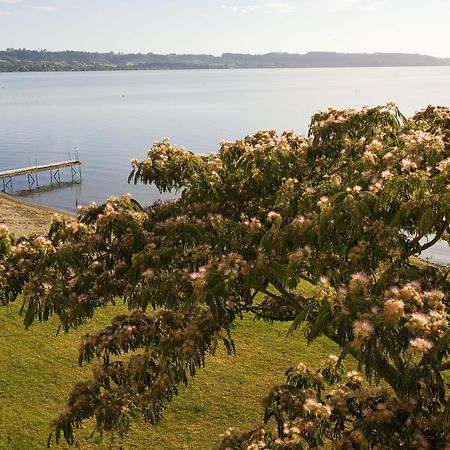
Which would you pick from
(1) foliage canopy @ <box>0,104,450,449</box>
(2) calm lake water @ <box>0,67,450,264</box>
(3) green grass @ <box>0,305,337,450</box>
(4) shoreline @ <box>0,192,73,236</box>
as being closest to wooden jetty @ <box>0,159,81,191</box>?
(2) calm lake water @ <box>0,67,450,264</box>

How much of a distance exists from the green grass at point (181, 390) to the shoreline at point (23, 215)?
858 inches

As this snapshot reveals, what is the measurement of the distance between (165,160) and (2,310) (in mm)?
18438

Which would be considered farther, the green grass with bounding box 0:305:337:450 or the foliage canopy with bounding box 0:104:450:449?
the green grass with bounding box 0:305:337:450

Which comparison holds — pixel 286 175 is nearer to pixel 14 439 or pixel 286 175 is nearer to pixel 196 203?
pixel 196 203

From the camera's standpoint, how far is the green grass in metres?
15.9

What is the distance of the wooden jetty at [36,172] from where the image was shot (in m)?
68.8

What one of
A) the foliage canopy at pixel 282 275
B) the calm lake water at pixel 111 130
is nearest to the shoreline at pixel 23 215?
the calm lake water at pixel 111 130

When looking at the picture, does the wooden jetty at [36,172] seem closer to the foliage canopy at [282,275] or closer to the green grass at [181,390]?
the green grass at [181,390]

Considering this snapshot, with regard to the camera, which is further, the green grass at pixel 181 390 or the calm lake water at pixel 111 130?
the calm lake water at pixel 111 130

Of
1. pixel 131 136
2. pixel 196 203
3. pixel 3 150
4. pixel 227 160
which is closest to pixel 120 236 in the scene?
pixel 196 203

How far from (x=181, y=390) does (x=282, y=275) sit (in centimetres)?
1315

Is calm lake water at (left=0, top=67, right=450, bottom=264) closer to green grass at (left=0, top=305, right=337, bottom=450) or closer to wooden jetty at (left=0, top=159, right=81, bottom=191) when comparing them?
wooden jetty at (left=0, top=159, right=81, bottom=191)

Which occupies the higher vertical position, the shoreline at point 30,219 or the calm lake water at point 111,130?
the calm lake water at point 111,130

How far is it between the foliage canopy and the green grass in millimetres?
6328
